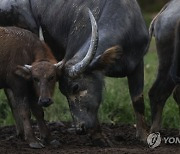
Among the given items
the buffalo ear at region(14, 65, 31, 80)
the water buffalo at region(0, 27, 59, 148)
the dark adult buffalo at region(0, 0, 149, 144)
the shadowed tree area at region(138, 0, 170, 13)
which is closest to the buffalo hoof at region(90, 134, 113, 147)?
the dark adult buffalo at region(0, 0, 149, 144)

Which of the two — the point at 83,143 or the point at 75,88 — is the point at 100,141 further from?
the point at 75,88

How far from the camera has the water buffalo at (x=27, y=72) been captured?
9.45 meters

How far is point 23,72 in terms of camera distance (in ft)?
31.4

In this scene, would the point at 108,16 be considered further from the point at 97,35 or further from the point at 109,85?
the point at 109,85

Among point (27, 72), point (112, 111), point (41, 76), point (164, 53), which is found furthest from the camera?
point (112, 111)

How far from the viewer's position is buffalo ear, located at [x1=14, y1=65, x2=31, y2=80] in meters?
9.53

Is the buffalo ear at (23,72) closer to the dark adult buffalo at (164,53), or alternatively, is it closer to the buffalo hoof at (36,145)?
the buffalo hoof at (36,145)

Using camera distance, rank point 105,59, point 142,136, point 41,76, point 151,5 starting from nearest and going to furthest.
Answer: point 41,76 → point 105,59 → point 142,136 → point 151,5

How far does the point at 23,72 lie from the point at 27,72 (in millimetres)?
61

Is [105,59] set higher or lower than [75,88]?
higher

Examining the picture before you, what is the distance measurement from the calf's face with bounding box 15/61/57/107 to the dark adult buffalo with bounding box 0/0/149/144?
25 cm

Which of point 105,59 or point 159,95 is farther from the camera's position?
point 159,95

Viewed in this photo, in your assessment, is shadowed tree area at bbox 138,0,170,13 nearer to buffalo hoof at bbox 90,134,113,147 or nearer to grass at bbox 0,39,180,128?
grass at bbox 0,39,180,128

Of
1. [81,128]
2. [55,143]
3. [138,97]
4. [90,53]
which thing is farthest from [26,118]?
[138,97]
